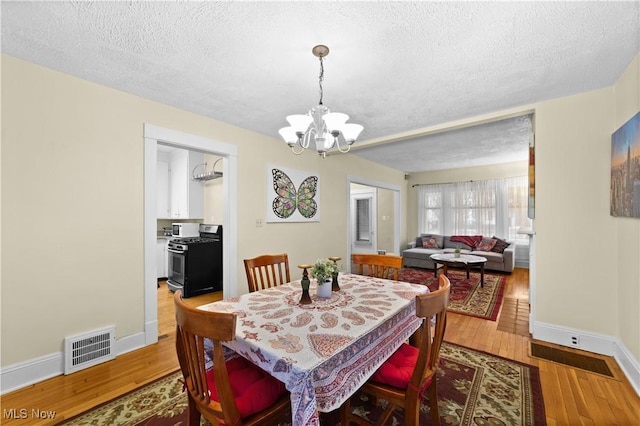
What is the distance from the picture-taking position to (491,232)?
21.2 ft

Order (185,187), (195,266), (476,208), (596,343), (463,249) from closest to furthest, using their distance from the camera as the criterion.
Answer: (596,343)
(195,266)
(185,187)
(463,249)
(476,208)

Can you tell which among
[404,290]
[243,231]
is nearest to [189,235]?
[243,231]

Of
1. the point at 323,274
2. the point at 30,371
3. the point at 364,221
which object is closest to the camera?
the point at 323,274

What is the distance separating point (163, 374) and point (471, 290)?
4335mm

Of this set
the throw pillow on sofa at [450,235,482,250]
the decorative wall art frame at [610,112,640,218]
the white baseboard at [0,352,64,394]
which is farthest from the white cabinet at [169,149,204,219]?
the throw pillow on sofa at [450,235,482,250]

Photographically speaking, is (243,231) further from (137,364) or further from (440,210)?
(440,210)

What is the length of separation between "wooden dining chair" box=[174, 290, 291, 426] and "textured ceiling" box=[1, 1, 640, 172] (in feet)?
5.10

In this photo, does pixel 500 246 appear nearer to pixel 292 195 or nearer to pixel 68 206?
pixel 292 195

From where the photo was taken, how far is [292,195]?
157 inches

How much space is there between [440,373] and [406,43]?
7.92 feet

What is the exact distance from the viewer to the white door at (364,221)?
7.60m

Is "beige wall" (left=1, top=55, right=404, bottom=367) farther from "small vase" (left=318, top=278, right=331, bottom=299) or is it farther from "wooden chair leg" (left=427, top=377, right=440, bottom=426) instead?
"wooden chair leg" (left=427, top=377, right=440, bottom=426)

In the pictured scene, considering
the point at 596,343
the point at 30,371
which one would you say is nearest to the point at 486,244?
the point at 596,343

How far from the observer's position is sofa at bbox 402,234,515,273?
18.4ft
